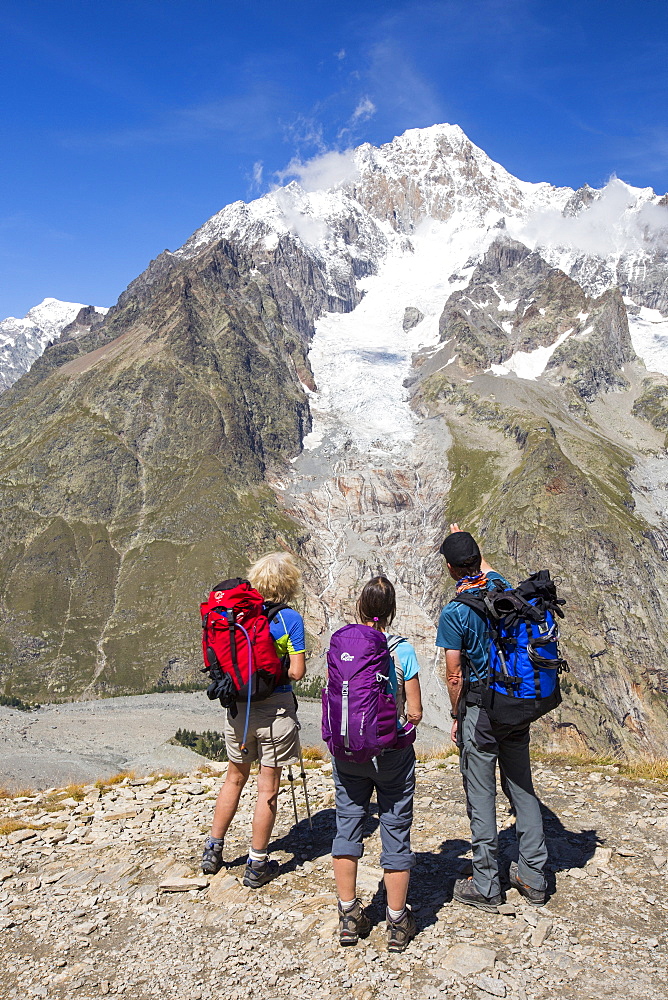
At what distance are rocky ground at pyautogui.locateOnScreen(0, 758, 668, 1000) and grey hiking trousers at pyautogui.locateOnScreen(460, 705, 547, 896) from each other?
18.2 inches

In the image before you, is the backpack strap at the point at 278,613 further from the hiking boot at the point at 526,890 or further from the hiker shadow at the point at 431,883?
the hiking boot at the point at 526,890

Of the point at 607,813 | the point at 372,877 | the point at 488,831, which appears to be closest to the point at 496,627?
the point at 488,831

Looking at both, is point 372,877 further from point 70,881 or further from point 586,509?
point 586,509

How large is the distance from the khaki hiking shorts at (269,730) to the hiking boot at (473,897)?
9.97 ft

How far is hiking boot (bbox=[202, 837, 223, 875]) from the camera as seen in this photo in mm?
9781

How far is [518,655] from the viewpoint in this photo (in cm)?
805

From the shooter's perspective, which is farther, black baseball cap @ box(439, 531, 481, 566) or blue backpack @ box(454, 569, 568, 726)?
black baseball cap @ box(439, 531, 481, 566)

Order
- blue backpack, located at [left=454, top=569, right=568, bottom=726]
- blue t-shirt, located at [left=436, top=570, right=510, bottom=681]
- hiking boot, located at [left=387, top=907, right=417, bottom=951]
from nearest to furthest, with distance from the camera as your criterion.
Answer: hiking boot, located at [left=387, top=907, right=417, bottom=951]
blue backpack, located at [left=454, top=569, right=568, bottom=726]
blue t-shirt, located at [left=436, top=570, right=510, bottom=681]

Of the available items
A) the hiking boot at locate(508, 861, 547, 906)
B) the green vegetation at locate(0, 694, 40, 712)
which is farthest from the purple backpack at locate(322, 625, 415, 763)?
the green vegetation at locate(0, 694, 40, 712)

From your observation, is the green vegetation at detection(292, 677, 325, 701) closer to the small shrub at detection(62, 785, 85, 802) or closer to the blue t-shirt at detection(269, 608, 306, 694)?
the small shrub at detection(62, 785, 85, 802)

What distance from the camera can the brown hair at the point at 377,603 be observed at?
7.55 m

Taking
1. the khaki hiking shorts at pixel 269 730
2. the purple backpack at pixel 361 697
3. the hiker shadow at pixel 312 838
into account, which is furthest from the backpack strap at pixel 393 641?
the hiker shadow at pixel 312 838

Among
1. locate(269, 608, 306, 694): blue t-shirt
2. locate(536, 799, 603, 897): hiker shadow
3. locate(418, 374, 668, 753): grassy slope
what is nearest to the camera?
locate(269, 608, 306, 694): blue t-shirt

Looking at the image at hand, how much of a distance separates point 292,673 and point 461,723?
2.62 m
